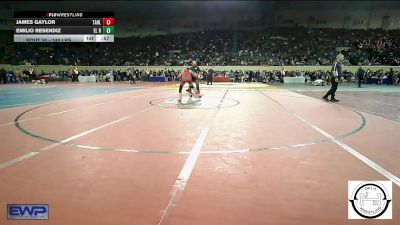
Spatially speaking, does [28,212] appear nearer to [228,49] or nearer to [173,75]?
[173,75]

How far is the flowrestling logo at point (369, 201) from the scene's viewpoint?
3150 millimetres

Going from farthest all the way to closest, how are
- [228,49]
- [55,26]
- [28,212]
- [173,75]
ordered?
[228,49], [173,75], [55,26], [28,212]

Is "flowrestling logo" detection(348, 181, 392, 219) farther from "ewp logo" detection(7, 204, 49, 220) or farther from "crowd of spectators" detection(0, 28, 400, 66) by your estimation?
"crowd of spectators" detection(0, 28, 400, 66)

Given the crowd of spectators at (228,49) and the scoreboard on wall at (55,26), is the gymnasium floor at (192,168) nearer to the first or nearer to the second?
the scoreboard on wall at (55,26)

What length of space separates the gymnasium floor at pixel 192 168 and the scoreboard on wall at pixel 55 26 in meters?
9.88

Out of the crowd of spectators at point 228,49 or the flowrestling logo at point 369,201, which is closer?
the flowrestling logo at point 369,201

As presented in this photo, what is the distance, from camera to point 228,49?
39469mm

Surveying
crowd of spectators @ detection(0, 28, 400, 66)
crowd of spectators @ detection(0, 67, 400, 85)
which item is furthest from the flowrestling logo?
crowd of spectators @ detection(0, 28, 400, 66)

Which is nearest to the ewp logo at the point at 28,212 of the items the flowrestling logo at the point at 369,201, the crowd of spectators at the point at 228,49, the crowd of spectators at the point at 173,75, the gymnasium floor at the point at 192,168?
the gymnasium floor at the point at 192,168

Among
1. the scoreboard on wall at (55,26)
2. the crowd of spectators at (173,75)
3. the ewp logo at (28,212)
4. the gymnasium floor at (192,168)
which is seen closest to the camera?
the ewp logo at (28,212)

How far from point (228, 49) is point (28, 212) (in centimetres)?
3791

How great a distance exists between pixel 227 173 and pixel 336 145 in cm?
274

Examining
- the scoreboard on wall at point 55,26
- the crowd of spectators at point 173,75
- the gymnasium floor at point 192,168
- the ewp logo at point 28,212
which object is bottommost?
the ewp logo at point 28,212

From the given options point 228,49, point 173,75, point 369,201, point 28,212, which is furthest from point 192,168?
point 228,49
